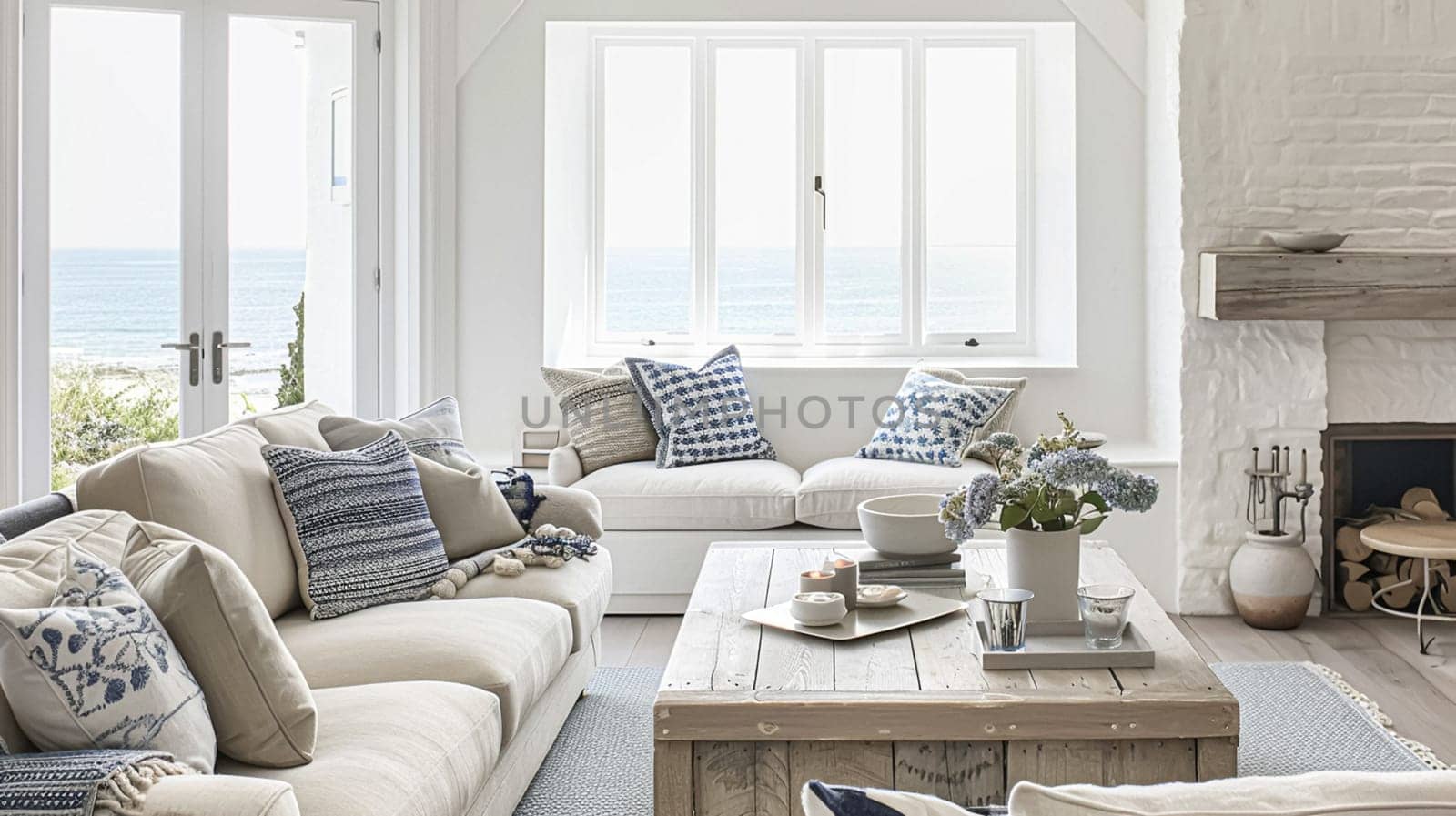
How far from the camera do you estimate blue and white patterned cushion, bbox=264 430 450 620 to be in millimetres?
2963

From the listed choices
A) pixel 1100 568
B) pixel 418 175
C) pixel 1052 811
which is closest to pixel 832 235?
pixel 418 175

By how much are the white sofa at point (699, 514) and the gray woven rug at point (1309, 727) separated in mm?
1179

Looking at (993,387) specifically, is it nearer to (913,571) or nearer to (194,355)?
(913,571)

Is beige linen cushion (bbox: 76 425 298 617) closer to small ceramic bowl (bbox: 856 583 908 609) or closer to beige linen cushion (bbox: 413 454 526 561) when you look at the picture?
beige linen cushion (bbox: 413 454 526 561)

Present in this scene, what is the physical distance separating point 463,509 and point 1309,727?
7.57 feet

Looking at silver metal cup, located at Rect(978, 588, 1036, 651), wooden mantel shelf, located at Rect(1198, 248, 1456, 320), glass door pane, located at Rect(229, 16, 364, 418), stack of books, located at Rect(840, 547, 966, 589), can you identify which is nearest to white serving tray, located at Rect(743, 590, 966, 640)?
stack of books, located at Rect(840, 547, 966, 589)

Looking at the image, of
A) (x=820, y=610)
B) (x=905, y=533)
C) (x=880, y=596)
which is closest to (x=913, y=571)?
(x=905, y=533)

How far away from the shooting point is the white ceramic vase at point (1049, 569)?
2.65 m

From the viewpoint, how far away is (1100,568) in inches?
132

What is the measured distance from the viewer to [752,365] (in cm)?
539

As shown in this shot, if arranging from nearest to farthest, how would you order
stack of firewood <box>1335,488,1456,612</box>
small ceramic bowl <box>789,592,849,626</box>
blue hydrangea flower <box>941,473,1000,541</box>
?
1. blue hydrangea flower <box>941,473,1000,541</box>
2. small ceramic bowl <box>789,592,849,626</box>
3. stack of firewood <box>1335,488,1456,612</box>

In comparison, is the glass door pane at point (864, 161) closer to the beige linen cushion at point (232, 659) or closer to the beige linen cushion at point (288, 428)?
the beige linen cushion at point (288, 428)

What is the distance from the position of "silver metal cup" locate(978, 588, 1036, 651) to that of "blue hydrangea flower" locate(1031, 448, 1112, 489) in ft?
0.74

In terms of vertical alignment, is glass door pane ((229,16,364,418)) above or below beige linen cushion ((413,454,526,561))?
above
